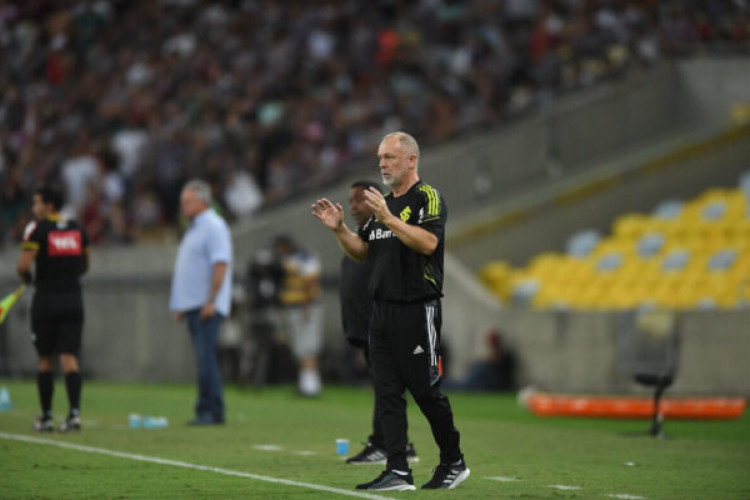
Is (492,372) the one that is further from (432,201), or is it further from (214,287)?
(432,201)

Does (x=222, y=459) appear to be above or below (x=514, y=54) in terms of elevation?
below

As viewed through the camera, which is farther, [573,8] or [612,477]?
[573,8]

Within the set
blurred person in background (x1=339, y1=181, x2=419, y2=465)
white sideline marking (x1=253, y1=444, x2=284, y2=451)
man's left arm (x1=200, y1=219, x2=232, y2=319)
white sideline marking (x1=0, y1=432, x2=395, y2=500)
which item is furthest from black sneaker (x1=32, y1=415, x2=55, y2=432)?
blurred person in background (x1=339, y1=181, x2=419, y2=465)

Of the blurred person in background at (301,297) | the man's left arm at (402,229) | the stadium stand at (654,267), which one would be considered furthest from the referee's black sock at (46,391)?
the stadium stand at (654,267)

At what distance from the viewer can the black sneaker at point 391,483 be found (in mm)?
9430

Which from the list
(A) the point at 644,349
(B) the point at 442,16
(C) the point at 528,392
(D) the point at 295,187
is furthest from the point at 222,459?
(B) the point at 442,16

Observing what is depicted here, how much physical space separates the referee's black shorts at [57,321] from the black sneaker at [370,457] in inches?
142

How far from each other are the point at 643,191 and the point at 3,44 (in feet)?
38.0

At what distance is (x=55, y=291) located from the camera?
14.0 m

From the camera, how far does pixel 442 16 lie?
2912 cm

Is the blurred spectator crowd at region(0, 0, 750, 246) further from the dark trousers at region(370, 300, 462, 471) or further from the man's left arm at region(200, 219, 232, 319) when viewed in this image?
the dark trousers at region(370, 300, 462, 471)

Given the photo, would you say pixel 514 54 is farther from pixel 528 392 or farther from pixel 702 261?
pixel 528 392

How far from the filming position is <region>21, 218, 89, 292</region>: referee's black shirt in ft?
45.7

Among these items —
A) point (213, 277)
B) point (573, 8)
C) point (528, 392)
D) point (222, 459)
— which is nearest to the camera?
point (222, 459)
